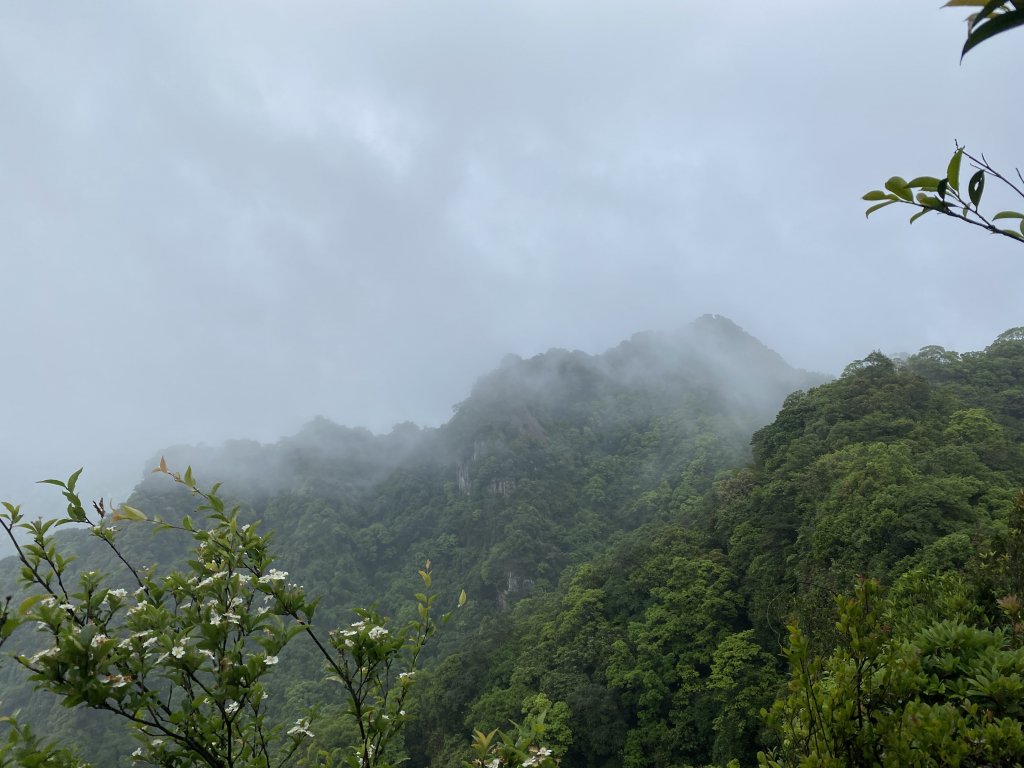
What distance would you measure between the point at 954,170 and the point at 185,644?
106 inches

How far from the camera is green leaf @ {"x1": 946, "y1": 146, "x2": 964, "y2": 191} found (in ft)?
4.42

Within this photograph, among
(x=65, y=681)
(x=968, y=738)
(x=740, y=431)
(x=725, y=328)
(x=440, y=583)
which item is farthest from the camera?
(x=725, y=328)

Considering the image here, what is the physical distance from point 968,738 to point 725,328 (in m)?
103

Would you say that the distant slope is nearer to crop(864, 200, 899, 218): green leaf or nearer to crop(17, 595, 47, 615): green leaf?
crop(17, 595, 47, 615): green leaf

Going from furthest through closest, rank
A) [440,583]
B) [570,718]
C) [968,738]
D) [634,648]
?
[440,583] → [634,648] → [570,718] → [968,738]

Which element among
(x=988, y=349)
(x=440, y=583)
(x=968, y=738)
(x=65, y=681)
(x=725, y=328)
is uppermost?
(x=725, y=328)

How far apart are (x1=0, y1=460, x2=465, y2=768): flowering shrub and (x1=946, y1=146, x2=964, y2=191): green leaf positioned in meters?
2.35

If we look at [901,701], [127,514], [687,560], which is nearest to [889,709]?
[901,701]

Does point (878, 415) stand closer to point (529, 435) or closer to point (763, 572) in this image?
point (763, 572)

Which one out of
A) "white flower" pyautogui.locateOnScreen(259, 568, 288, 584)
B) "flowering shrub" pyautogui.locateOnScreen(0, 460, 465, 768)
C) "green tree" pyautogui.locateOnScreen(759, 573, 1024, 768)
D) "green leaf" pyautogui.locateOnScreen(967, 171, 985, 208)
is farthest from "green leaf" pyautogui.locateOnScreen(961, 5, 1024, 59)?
"white flower" pyautogui.locateOnScreen(259, 568, 288, 584)

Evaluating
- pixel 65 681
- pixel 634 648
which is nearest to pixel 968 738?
pixel 65 681

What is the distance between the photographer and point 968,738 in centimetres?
193

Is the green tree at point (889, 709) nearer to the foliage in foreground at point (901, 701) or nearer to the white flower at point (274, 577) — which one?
the foliage in foreground at point (901, 701)

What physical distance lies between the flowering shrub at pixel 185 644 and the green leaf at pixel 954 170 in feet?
7.73
